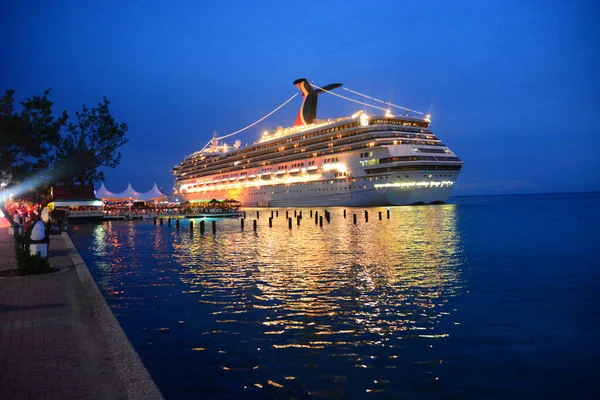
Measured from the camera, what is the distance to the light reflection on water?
676 centimetres

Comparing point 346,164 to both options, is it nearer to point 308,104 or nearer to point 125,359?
point 308,104

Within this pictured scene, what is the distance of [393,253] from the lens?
20.9m

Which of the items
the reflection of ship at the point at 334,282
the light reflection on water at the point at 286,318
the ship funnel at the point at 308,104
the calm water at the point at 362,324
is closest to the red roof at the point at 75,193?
the reflection of ship at the point at 334,282

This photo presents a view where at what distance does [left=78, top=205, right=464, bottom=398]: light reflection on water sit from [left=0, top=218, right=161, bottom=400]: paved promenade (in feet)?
2.82

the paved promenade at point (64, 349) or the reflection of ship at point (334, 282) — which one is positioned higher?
the paved promenade at point (64, 349)

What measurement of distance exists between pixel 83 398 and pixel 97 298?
4832 mm

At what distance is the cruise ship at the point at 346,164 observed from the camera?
233 feet

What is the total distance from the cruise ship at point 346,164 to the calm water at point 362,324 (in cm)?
5186

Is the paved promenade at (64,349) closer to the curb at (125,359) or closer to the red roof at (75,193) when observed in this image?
the curb at (125,359)

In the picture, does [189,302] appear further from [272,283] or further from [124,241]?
[124,241]

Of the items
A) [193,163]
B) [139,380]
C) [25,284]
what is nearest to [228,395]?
[139,380]

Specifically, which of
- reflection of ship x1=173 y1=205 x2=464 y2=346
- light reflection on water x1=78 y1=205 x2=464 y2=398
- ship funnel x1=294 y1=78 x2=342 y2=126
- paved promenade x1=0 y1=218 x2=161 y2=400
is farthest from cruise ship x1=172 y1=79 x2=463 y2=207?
paved promenade x1=0 y1=218 x2=161 y2=400

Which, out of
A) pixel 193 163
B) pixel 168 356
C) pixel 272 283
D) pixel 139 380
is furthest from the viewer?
pixel 193 163

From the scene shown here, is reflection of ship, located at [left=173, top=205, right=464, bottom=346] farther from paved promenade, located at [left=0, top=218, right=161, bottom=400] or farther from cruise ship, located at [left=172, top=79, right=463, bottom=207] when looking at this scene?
cruise ship, located at [left=172, top=79, right=463, bottom=207]
